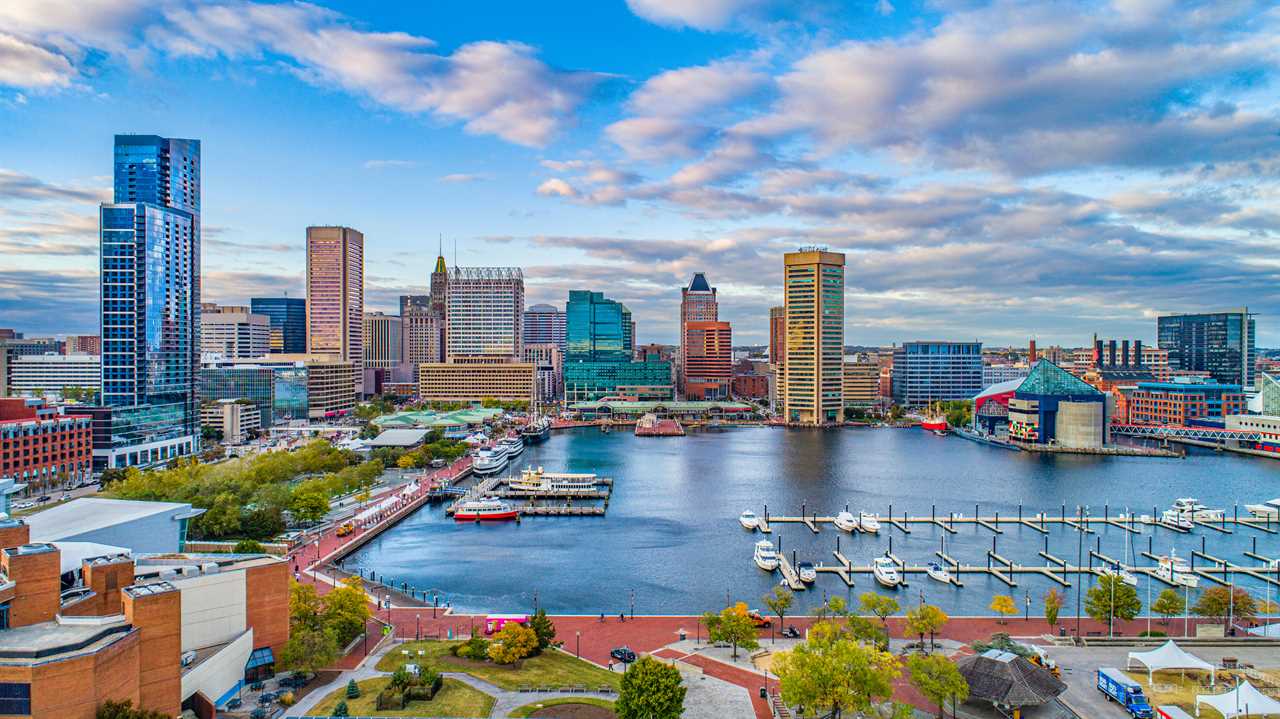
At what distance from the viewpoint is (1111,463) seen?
80.6m

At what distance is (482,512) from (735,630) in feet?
103

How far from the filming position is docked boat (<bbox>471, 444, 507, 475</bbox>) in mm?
73625

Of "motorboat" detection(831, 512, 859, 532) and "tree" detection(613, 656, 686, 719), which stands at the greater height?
"tree" detection(613, 656, 686, 719)

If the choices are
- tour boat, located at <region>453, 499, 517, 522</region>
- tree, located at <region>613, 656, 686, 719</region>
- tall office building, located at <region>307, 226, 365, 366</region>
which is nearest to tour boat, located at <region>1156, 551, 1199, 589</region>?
tree, located at <region>613, 656, 686, 719</region>

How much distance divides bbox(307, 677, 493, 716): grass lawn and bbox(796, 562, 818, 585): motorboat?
757 inches

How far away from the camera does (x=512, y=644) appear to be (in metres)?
25.4

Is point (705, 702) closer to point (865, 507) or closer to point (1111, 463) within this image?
point (865, 507)

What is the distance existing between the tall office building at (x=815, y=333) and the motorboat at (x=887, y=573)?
86377 mm

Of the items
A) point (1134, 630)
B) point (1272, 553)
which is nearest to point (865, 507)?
point (1272, 553)

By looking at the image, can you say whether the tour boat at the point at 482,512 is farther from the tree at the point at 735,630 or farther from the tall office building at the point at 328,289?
the tall office building at the point at 328,289

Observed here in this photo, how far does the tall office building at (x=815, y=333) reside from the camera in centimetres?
Answer: 12500

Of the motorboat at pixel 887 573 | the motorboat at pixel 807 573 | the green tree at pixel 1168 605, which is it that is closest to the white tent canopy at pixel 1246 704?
the green tree at pixel 1168 605

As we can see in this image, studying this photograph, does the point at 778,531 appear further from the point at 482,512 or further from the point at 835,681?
the point at 835,681

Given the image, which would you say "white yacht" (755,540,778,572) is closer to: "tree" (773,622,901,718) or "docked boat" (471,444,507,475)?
"tree" (773,622,901,718)
